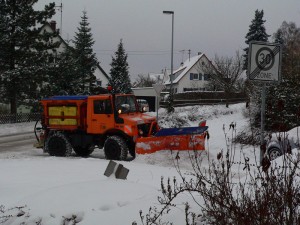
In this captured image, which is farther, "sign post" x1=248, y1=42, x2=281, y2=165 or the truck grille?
the truck grille

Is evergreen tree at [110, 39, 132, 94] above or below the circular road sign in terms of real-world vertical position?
above

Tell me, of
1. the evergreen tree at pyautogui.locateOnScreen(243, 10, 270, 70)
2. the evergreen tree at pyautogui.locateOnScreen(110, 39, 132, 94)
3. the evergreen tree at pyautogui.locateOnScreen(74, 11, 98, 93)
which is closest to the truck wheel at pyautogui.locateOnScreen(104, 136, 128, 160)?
the evergreen tree at pyautogui.locateOnScreen(74, 11, 98, 93)

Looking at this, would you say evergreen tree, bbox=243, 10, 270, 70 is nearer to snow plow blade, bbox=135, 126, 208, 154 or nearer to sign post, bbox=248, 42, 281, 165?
snow plow blade, bbox=135, 126, 208, 154

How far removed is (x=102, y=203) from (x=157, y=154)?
6675mm

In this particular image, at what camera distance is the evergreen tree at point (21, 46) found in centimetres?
2731

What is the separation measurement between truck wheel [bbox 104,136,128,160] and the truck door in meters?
0.53

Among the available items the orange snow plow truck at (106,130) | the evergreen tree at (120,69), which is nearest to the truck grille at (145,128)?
the orange snow plow truck at (106,130)

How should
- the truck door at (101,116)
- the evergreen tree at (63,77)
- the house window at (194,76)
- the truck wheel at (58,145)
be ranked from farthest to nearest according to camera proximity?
the house window at (194,76) → the evergreen tree at (63,77) → the truck wheel at (58,145) → the truck door at (101,116)

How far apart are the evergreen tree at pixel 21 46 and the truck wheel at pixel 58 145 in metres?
14.4

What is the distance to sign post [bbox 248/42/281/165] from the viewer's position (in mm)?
6070

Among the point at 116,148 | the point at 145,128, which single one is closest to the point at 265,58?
the point at 116,148

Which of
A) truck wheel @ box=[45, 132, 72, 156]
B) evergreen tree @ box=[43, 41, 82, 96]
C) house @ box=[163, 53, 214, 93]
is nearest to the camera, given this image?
truck wheel @ box=[45, 132, 72, 156]

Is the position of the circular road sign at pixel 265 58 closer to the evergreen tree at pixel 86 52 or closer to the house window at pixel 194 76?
the evergreen tree at pixel 86 52

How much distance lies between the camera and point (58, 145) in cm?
1359
